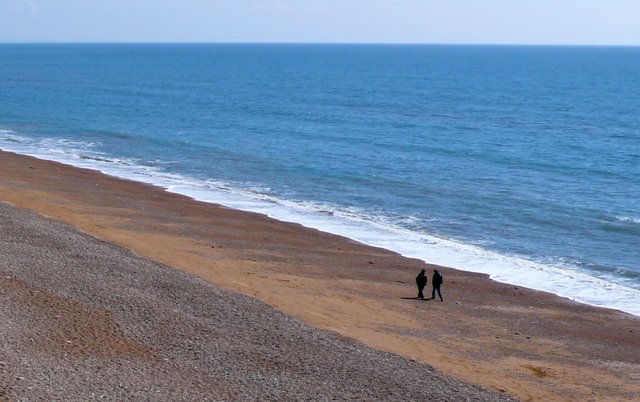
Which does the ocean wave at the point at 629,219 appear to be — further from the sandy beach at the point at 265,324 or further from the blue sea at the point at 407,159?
the sandy beach at the point at 265,324

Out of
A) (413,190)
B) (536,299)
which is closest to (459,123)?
(413,190)

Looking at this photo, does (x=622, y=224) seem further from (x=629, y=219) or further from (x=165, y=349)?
(x=165, y=349)

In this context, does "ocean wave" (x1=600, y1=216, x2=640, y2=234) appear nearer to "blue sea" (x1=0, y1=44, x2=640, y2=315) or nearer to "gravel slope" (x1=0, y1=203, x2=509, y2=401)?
"blue sea" (x1=0, y1=44, x2=640, y2=315)

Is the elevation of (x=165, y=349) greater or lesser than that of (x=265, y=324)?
greater

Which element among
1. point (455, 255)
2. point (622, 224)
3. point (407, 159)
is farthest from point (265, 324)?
point (407, 159)

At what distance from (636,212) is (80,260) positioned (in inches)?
996

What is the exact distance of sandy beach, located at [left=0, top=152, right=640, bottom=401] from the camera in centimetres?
1623

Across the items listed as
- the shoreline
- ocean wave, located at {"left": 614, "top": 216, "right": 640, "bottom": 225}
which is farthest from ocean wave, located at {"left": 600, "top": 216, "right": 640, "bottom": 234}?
the shoreline

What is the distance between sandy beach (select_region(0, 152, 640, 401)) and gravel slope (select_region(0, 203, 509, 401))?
46 millimetres

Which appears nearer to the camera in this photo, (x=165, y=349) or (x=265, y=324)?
(x=165, y=349)

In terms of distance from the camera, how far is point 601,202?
1672 inches

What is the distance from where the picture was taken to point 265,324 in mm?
19812

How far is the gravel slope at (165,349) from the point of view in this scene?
1543 cm

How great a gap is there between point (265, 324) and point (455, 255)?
45.5 feet
